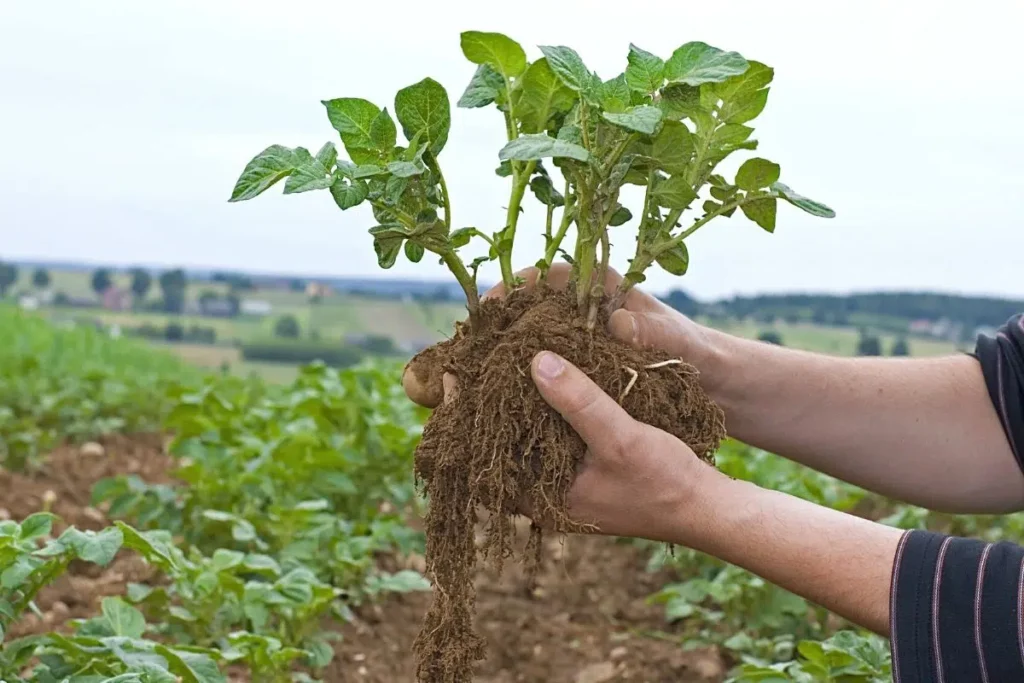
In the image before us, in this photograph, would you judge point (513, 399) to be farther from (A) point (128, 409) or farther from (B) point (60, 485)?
(A) point (128, 409)

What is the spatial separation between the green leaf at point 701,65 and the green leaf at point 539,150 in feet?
0.84

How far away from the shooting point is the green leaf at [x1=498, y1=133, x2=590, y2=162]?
154 cm

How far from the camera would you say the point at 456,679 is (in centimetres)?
182

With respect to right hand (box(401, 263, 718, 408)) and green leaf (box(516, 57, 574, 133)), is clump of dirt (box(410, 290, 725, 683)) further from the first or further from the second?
green leaf (box(516, 57, 574, 133))

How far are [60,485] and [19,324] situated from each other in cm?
333

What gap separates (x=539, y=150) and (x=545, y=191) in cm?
40

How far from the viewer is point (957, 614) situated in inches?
58.7

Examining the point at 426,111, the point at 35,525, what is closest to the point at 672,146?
the point at 426,111

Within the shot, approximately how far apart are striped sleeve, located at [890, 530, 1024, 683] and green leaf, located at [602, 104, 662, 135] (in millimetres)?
722

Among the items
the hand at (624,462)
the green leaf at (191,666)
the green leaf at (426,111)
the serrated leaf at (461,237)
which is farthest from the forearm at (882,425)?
the green leaf at (191,666)

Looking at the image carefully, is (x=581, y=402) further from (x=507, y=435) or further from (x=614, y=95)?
(x=614, y=95)

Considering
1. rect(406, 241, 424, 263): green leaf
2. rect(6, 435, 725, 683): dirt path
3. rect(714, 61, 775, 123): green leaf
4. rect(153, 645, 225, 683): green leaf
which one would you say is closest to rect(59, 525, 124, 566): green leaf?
rect(153, 645, 225, 683): green leaf

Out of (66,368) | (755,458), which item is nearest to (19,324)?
(66,368)

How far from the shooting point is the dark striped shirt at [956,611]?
146cm
